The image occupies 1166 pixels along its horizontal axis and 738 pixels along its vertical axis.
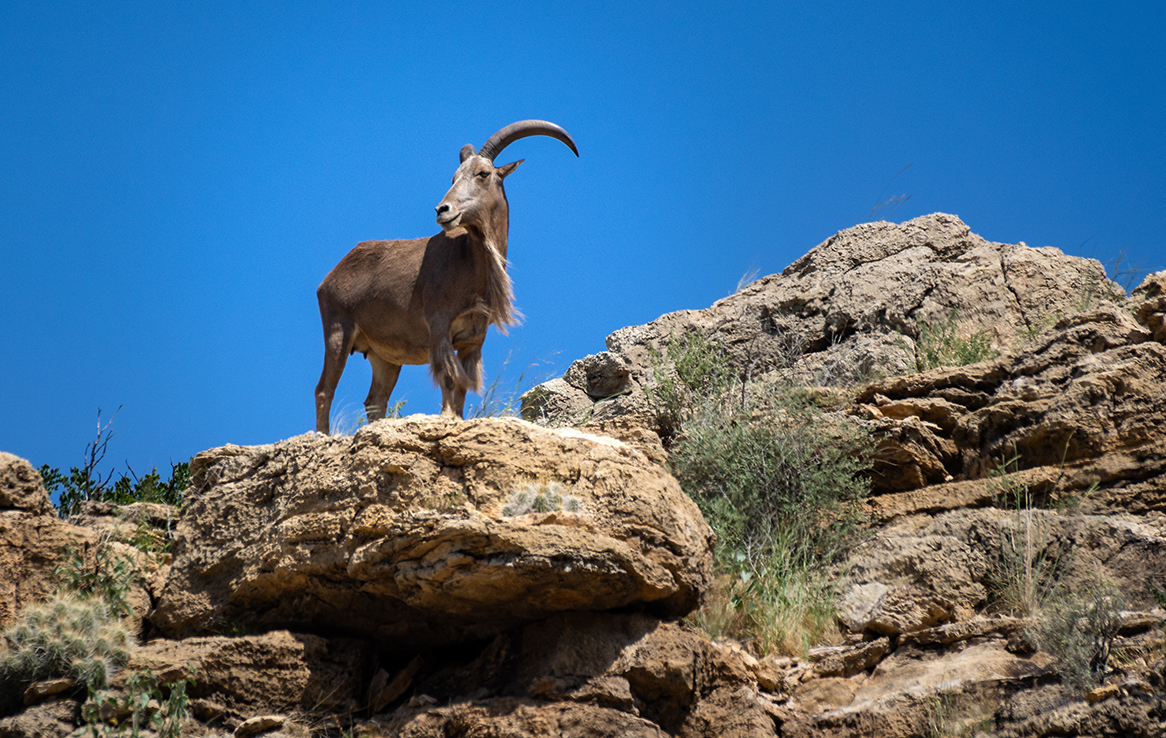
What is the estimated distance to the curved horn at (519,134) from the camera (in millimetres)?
8617

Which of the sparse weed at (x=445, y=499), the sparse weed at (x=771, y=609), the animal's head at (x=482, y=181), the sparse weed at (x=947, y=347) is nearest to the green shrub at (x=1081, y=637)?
the sparse weed at (x=771, y=609)

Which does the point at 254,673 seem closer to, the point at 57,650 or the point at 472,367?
the point at 57,650

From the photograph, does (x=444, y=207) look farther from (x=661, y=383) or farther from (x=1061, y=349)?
(x=1061, y=349)

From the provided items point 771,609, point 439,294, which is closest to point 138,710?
point 771,609

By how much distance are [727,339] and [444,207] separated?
14.6ft

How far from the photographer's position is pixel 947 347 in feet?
29.3

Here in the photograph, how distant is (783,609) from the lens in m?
6.28

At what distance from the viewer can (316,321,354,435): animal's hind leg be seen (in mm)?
8945

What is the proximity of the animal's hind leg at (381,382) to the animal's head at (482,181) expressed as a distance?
6.58 feet

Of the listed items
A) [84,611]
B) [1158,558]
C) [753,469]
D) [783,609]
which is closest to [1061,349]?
[1158,558]

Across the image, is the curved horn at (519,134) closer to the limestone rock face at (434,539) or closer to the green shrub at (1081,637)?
the limestone rock face at (434,539)

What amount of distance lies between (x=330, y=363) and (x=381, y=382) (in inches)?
26.9

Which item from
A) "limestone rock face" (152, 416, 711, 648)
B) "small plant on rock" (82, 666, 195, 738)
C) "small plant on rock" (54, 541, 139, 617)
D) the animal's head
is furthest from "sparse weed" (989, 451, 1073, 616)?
"small plant on rock" (54, 541, 139, 617)

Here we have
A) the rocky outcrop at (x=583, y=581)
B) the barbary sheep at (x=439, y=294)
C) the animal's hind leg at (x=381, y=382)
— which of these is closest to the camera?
the rocky outcrop at (x=583, y=581)
